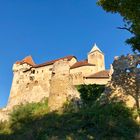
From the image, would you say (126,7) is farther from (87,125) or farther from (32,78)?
(32,78)

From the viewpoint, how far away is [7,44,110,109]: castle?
164ft

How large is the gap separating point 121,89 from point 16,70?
4054cm

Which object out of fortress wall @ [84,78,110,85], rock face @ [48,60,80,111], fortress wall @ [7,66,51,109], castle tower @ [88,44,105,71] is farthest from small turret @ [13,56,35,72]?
rock face @ [48,60,80,111]

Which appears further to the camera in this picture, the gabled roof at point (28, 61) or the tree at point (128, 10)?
the gabled roof at point (28, 61)

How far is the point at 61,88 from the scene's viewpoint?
116 feet

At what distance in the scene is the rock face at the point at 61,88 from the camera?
1350 inches

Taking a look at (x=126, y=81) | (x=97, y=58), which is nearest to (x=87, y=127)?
(x=126, y=81)

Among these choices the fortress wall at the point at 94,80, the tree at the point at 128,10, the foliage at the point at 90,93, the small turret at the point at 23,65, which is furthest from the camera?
the small turret at the point at 23,65

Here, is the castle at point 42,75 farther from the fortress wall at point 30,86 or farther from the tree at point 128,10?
the tree at point 128,10

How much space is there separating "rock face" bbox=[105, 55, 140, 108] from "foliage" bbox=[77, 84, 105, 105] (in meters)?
2.98

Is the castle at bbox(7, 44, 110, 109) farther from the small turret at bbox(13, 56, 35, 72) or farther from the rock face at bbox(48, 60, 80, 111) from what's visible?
the rock face at bbox(48, 60, 80, 111)

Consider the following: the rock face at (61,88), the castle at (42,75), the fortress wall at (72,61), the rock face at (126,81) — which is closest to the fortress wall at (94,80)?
the castle at (42,75)

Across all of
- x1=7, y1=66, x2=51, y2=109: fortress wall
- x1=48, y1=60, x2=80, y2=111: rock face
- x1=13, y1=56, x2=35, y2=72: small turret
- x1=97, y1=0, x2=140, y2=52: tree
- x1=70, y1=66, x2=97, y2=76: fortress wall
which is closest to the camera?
x1=97, y1=0, x2=140, y2=52: tree

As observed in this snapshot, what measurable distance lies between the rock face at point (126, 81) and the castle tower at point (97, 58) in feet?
96.8
